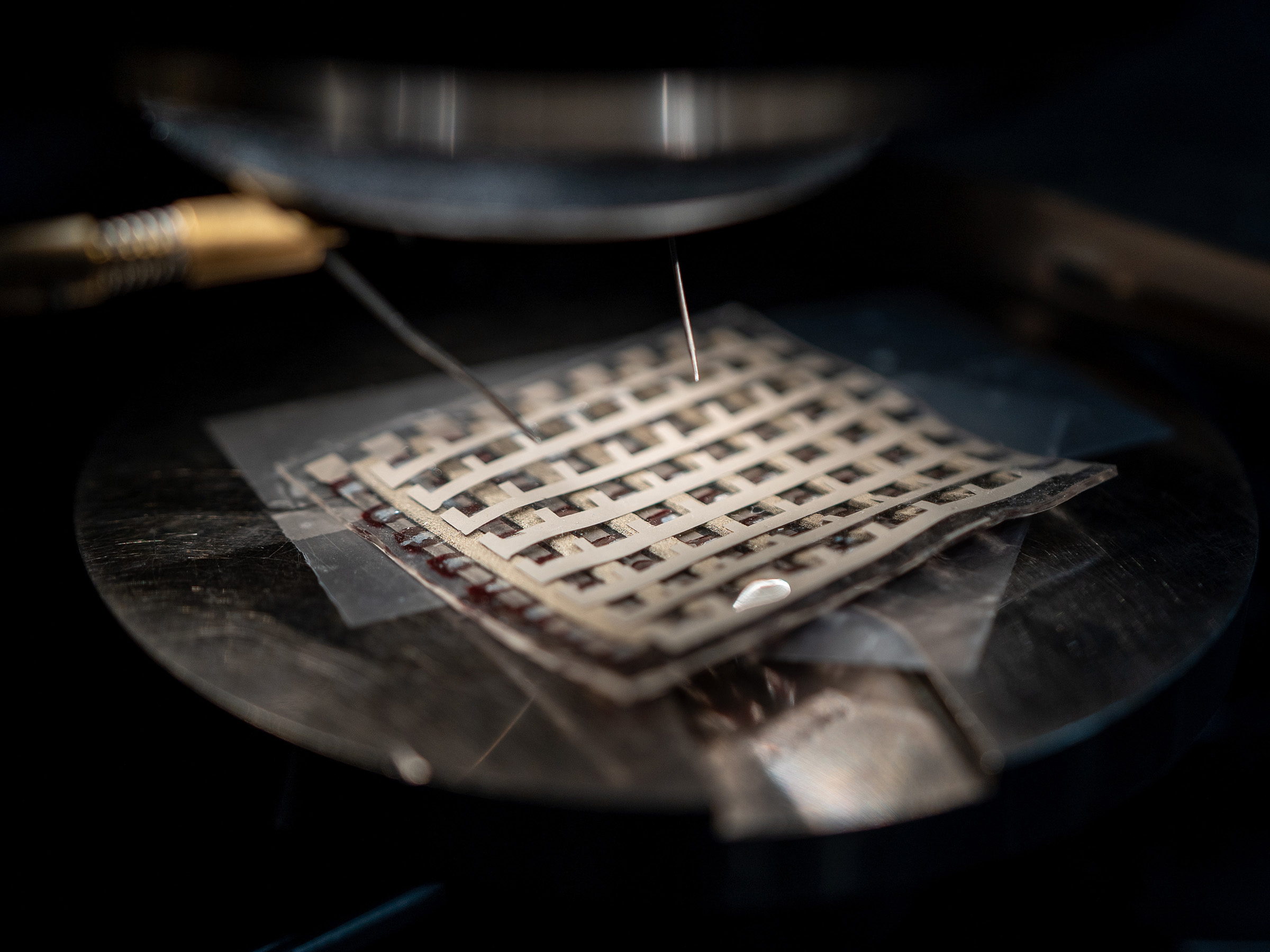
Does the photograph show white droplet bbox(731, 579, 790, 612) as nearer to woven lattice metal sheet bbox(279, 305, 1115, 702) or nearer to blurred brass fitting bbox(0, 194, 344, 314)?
woven lattice metal sheet bbox(279, 305, 1115, 702)

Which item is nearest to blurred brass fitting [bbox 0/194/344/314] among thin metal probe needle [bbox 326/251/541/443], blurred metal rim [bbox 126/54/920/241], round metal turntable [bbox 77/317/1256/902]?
thin metal probe needle [bbox 326/251/541/443]

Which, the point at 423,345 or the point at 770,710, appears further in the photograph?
the point at 423,345

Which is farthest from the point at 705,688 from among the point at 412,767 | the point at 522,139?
the point at 522,139

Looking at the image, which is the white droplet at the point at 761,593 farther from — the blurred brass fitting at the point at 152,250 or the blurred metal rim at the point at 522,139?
the blurred brass fitting at the point at 152,250

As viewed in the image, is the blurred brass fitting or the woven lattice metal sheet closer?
the woven lattice metal sheet

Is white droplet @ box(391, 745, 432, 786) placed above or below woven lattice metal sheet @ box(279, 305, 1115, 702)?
below

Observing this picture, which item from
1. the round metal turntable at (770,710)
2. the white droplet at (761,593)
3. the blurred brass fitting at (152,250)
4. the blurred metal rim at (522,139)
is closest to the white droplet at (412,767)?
the round metal turntable at (770,710)

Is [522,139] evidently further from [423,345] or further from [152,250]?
[152,250]
